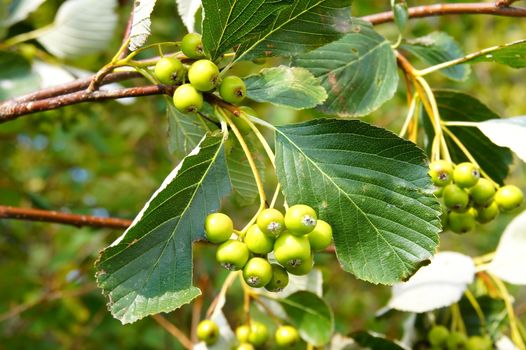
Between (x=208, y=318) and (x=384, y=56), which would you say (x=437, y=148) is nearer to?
(x=384, y=56)

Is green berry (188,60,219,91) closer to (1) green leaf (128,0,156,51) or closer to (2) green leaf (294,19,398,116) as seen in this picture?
(1) green leaf (128,0,156,51)

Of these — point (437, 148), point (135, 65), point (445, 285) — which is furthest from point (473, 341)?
point (135, 65)

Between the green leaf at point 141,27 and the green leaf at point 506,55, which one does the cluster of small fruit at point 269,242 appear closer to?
the green leaf at point 141,27

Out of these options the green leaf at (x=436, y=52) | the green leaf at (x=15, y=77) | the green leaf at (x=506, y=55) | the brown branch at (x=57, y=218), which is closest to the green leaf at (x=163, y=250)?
the brown branch at (x=57, y=218)

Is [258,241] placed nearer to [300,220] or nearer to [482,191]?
[300,220]

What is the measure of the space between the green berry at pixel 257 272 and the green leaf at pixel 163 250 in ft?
0.40

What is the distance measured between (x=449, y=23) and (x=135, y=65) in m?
4.26

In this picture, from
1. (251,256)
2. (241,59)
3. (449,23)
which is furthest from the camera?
(449,23)

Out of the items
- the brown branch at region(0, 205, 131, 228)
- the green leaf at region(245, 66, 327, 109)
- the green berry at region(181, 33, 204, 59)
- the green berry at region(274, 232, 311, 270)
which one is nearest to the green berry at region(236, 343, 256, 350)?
the brown branch at region(0, 205, 131, 228)

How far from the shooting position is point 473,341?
202 centimetres

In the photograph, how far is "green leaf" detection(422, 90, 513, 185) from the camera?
6.30 ft

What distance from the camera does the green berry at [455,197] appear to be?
1.52m

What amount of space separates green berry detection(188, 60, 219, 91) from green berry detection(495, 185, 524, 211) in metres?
0.91

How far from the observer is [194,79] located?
48.9 inches
